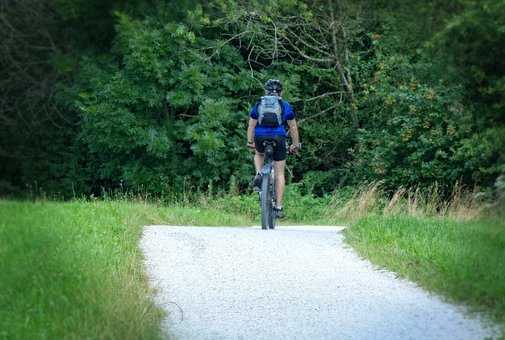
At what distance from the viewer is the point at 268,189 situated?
13109mm

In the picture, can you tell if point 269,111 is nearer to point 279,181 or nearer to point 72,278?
point 279,181

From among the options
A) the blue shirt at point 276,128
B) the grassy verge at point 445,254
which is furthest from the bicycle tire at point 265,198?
the grassy verge at point 445,254

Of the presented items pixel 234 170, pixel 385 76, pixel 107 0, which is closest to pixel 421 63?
pixel 385 76

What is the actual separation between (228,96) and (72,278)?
1776 cm

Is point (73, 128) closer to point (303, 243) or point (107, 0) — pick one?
point (107, 0)

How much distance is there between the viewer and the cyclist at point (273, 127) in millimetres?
13047

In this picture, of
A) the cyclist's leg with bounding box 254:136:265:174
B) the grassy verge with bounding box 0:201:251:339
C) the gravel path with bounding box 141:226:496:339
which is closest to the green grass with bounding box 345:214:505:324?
the gravel path with bounding box 141:226:496:339

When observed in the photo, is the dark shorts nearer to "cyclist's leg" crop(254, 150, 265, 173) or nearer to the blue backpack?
"cyclist's leg" crop(254, 150, 265, 173)

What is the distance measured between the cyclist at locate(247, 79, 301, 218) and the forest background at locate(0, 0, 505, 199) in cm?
792

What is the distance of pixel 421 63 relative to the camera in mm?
22516

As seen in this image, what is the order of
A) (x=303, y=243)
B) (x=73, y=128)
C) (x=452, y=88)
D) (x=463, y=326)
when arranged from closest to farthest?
(x=463, y=326), (x=303, y=243), (x=452, y=88), (x=73, y=128)

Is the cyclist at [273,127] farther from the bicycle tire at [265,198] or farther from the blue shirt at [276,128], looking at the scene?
the bicycle tire at [265,198]

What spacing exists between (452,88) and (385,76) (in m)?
2.50

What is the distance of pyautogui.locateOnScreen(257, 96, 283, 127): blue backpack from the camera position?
13.0 metres
